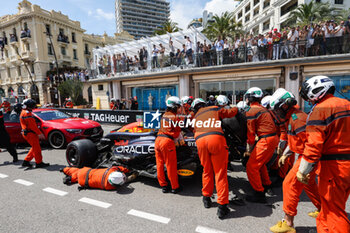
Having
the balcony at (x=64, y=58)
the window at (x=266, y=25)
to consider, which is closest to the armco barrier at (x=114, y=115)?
the balcony at (x=64, y=58)

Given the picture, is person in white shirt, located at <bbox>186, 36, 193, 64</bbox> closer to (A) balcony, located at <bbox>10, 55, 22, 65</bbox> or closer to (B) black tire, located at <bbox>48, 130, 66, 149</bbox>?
(B) black tire, located at <bbox>48, 130, 66, 149</bbox>

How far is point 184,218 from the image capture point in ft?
9.21

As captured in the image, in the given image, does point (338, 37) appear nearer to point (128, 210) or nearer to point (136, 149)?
point (136, 149)

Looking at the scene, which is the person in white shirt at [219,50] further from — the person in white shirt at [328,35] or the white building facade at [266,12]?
the white building facade at [266,12]

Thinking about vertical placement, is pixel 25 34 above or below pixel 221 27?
above

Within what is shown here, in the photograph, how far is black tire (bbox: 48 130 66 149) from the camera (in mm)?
6848

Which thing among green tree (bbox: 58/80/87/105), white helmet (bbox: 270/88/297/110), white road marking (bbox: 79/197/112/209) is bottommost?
white road marking (bbox: 79/197/112/209)

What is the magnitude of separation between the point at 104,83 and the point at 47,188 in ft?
60.2

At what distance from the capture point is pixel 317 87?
2092mm

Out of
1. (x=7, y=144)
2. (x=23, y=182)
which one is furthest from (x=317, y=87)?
(x=7, y=144)

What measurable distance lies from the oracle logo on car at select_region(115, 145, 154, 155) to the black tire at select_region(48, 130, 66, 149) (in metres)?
3.77

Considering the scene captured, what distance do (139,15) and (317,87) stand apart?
428 feet

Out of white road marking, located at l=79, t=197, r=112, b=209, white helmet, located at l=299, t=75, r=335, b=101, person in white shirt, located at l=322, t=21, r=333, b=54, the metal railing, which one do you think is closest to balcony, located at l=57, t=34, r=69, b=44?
the metal railing

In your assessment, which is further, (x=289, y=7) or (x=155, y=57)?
(x=289, y=7)
